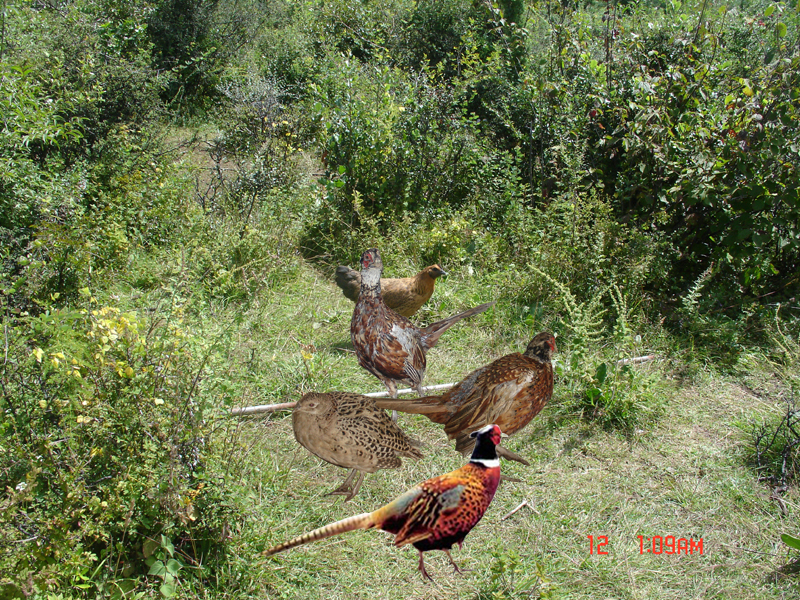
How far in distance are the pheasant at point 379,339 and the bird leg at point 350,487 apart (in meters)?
0.70

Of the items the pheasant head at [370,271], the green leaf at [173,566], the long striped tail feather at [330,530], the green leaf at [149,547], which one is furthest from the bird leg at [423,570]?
the pheasant head at [370,271]

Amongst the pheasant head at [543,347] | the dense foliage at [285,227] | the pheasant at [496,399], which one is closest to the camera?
the dense foliage at [285,227]

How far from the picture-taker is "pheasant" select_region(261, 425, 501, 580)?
2.61 metres

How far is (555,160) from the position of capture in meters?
6.36

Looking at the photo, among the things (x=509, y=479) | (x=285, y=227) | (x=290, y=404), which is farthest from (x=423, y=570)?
(x=285, y=227)

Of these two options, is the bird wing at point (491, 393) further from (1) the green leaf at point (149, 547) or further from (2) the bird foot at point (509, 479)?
(1) the green leaf at point (149, 547)

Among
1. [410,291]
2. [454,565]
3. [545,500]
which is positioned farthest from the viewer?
[410,291]

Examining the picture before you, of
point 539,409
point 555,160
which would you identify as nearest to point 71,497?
point 539,409

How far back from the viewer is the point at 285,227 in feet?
20.0

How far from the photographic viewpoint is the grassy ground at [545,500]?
111 inches

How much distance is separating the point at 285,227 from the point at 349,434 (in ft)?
11.3

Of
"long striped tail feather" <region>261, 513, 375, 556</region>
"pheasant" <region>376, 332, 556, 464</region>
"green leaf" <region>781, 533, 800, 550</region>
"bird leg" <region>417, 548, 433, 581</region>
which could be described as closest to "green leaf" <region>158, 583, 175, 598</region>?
"long striped tail feather" <region>261, 513, 375, 556</region>

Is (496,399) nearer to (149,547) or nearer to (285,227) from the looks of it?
(149,547)

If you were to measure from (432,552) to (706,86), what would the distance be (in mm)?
4826
